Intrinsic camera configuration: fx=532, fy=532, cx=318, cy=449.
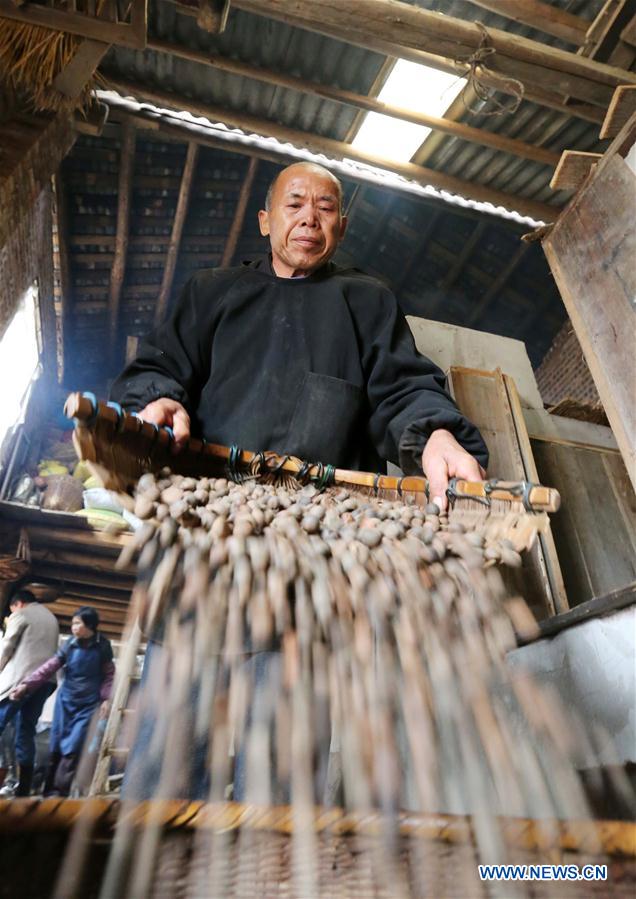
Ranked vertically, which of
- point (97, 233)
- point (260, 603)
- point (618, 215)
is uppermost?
point (97, 233)

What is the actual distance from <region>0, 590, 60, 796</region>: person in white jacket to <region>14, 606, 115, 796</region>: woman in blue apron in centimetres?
10

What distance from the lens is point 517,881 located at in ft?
2.18

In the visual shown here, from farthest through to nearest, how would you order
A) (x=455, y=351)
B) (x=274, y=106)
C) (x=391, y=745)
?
(x=274, y=106), (x=455, y=351), (x=391, y=745)

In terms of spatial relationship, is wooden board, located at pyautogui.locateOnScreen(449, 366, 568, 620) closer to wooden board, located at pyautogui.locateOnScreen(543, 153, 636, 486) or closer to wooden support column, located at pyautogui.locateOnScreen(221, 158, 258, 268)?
wooden board, located at pyautogui.locateOnScreen(543, 153, 636, 486)

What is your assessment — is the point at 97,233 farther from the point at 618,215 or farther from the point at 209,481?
the point at 209,481

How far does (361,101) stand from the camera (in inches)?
117

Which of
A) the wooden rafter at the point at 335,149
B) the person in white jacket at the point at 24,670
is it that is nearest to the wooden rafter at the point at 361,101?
the wooden rafter at the point at 335,149

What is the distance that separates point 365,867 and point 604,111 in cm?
333

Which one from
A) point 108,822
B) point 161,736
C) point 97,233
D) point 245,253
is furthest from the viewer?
point 245,253

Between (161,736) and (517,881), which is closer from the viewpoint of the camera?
(517,881)

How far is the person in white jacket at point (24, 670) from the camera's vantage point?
4098 mm

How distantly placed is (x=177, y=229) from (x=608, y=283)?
15.0ft

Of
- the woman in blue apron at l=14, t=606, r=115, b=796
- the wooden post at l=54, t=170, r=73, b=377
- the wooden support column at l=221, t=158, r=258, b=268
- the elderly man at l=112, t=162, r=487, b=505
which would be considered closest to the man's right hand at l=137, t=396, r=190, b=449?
the elderly man at l=112, t=162, r=487, b=505

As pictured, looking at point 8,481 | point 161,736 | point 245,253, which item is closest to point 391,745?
point 161,736
